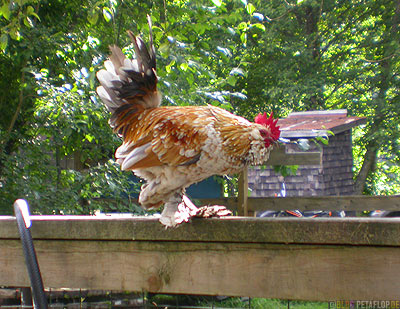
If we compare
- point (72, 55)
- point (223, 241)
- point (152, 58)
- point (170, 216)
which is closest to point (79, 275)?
point (170, 216)

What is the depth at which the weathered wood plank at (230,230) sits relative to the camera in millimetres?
1194

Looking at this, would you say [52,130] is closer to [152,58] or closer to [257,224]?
[152,58]

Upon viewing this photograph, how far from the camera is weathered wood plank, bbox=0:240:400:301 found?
120cm

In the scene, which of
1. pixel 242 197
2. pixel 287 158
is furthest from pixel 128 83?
pixel 242 197

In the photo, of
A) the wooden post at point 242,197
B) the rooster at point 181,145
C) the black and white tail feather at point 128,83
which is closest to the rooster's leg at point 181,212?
the rooster at point 181,145

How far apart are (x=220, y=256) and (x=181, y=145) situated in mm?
673

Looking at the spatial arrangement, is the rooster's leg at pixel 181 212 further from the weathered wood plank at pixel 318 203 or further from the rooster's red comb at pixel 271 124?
the weathered wood plank at pixel 318 203

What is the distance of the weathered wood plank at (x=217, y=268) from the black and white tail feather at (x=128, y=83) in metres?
0.95

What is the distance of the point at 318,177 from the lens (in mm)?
8883

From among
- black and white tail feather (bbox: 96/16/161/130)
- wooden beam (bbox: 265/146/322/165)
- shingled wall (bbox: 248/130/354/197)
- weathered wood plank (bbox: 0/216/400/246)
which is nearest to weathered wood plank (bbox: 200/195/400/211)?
wooden beam (bbox: 265/146/322/165)

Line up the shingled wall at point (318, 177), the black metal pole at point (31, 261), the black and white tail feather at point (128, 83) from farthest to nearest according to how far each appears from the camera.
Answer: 1. the shingled wall at point (318, 177)
2. the black and white tail feather at point (128, 83)
3. the black metal pole at point (31, 261)

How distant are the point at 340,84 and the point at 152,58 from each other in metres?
10.8

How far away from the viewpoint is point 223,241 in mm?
1338

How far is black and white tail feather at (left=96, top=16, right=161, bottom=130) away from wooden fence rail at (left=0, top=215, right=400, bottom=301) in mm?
902
